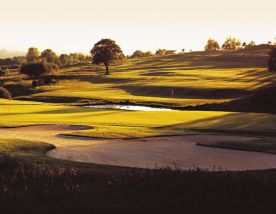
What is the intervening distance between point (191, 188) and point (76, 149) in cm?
1550

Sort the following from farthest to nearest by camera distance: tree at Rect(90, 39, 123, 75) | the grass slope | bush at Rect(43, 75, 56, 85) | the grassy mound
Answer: tree at Rect(90, 39, 123, 75)
bush at Rect(43, 75, 56, 85)
the grass slope
the grassy mound

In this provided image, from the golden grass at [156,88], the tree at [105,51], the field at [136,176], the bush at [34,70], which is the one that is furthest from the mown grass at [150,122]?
the tree at [105,51]

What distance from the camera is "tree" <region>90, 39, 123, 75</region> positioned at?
13212 centimetres

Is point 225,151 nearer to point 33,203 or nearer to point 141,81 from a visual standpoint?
point 33,203

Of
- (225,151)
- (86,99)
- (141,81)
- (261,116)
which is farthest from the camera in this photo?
(141,81)

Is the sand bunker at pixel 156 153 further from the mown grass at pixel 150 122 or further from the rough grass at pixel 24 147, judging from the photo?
the mown grass at pixel 150 122

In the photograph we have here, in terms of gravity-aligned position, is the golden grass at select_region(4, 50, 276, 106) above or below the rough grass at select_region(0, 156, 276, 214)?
below

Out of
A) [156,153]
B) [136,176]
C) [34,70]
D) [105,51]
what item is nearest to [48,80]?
[34,70]

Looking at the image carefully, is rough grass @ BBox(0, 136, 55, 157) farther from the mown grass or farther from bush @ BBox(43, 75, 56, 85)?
bush @ BBox(43, 75, 56, 85)

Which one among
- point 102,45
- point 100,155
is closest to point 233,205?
point 100,155

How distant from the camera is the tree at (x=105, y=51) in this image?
132125 mm

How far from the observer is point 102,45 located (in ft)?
439

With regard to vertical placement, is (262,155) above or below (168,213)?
below

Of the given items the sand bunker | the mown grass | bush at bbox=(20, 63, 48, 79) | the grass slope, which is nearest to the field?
the mown grass
